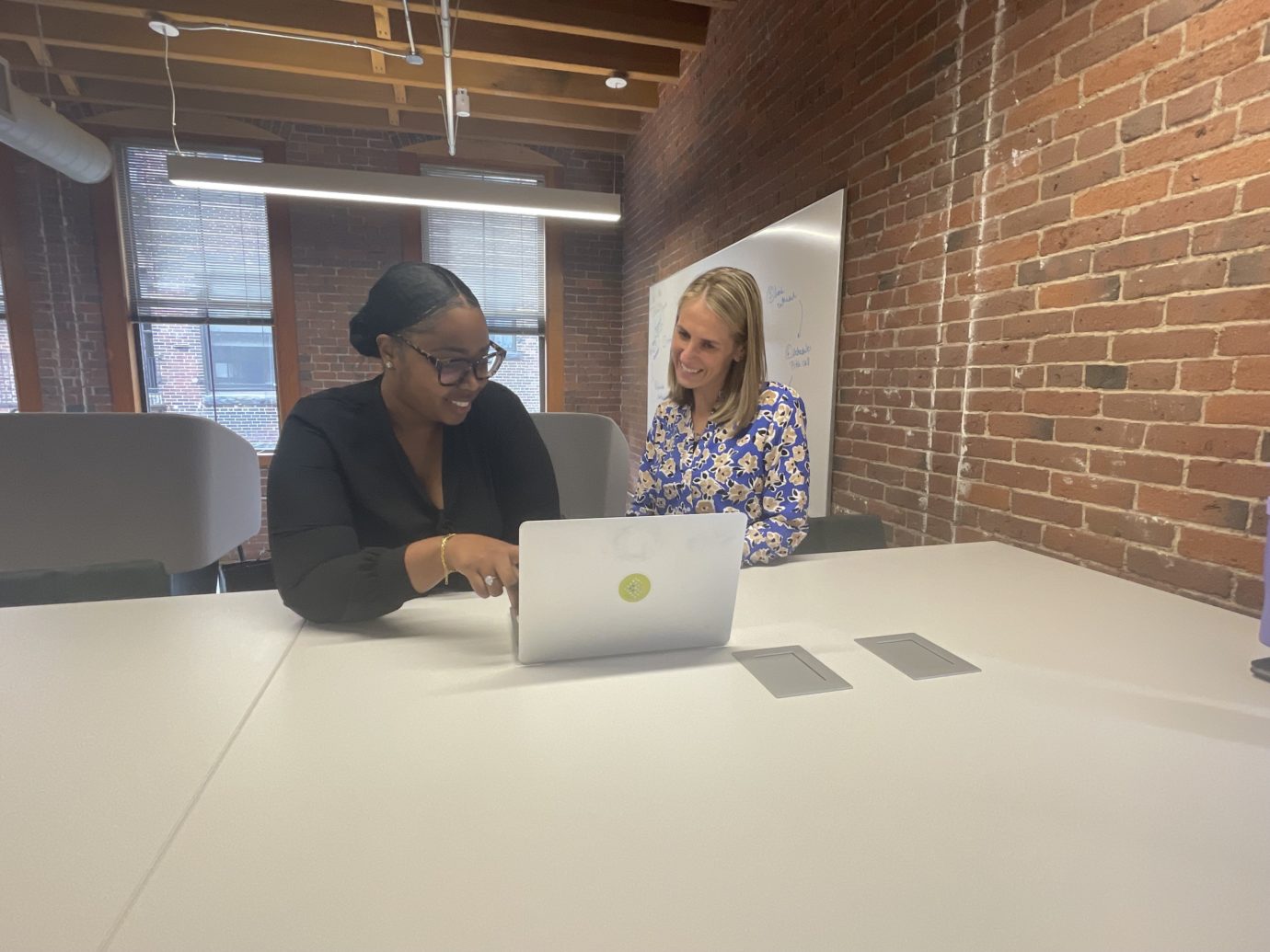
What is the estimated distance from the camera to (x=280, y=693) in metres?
0.89

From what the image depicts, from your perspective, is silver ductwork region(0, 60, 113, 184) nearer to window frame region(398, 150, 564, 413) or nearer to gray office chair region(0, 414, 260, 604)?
gray office chair region(0, 414, 260, 604)

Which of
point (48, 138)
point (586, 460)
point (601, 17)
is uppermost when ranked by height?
point (601, 17)

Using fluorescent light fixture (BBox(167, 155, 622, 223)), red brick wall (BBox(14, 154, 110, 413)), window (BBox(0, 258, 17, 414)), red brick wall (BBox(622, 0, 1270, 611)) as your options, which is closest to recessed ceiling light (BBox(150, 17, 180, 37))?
fluorescent light fixture (BBox(167, 155, 622, 223))

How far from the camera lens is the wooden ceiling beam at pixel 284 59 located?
355 centimetres

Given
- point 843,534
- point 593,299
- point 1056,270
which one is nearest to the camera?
point 1056,270

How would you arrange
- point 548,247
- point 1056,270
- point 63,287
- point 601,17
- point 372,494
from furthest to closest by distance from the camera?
1. point 548,247
2. point 63,287
3. point 601,17
4. point 1056,270
5. point 372,494

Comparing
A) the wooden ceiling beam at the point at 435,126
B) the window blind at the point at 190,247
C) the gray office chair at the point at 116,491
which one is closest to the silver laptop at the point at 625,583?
the gray office chair at the point at 116,491

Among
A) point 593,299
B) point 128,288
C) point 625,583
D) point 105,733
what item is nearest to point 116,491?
point 105,733

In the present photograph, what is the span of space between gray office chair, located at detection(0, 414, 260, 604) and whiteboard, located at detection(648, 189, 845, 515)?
2.42m

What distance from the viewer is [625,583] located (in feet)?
3.12

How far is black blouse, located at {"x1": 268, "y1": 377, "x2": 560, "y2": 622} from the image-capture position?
1087 millimetres

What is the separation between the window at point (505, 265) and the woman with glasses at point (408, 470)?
13.2 ft

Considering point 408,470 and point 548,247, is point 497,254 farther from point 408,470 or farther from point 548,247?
point 408,470

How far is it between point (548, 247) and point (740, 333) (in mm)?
4229
